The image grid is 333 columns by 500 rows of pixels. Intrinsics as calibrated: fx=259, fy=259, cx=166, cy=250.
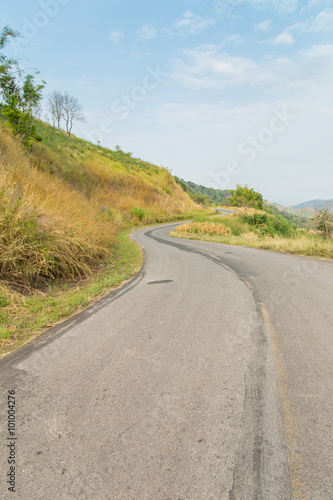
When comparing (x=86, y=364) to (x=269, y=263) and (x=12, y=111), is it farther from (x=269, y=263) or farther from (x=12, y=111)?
(x=12, y=111)

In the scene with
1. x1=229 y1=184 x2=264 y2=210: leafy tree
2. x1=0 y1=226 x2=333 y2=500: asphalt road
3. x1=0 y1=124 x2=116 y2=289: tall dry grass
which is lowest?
x1=0 y1=226 x2=333 y2=500: asphalt road

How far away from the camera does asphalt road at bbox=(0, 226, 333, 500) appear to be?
57.6 inches

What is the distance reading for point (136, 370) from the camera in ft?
8.23

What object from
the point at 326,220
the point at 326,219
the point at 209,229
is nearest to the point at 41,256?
the point at 326,220

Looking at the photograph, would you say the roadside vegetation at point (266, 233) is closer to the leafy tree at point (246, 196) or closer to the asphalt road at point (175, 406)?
the asphalt road at point (175, 406)

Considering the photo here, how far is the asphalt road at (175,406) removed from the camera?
4.80 feet

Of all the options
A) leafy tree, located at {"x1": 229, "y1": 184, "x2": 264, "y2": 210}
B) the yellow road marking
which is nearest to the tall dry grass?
the yellow road marking

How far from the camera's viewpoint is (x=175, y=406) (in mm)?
2027

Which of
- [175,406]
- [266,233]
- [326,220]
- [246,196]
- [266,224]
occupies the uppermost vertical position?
[246,196]

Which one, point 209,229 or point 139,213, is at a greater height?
point 139,213

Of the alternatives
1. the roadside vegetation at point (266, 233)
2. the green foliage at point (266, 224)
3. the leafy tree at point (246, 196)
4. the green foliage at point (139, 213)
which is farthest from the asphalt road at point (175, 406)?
the leafy tree at point (246, 196)

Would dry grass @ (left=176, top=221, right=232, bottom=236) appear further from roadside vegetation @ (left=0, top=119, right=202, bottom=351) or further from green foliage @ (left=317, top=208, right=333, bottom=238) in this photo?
roadside vegetation @ (left=0, top=119, right=202, bottom=351)

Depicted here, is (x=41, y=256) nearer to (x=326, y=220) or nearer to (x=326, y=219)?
(x=326, y=220)

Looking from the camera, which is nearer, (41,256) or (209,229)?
(41,256)
